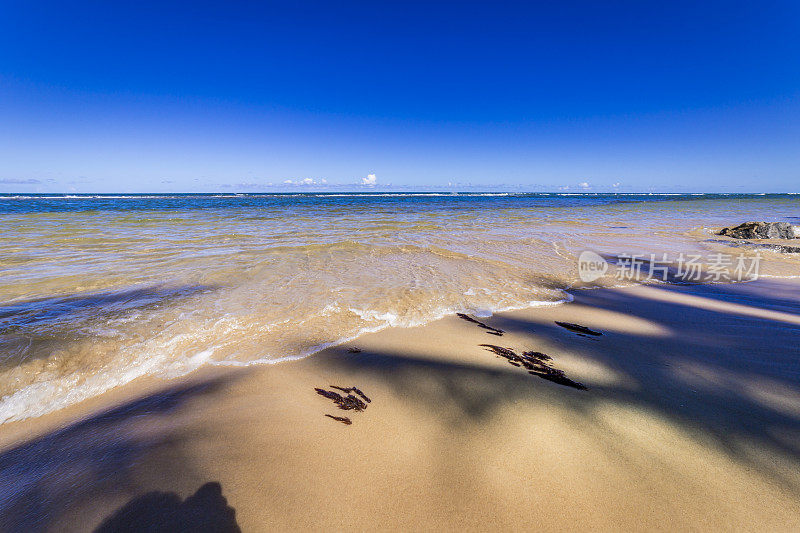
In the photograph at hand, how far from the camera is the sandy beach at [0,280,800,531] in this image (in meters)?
1.62

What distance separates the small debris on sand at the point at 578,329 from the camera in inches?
150

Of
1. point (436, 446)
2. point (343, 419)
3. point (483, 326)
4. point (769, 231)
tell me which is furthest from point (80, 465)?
point (769, 231)

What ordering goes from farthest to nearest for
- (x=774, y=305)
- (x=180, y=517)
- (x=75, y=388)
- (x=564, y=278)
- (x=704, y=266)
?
(x=704, y=266) < (x=564, y=278) < (x=774, y=305) < (x=75, y=388) < (x=180, y=517)

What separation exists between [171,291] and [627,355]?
Result: 652 cm

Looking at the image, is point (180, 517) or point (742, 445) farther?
point (742, 445)

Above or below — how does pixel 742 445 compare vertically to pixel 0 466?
above

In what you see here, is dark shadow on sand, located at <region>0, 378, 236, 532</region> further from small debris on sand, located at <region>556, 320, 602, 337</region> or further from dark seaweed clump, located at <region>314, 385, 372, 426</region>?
small debris on sand, located at <region>556, 320, 602, 337</region>

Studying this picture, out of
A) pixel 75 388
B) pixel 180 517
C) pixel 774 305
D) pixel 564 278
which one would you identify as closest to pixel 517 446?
pixel 180 517

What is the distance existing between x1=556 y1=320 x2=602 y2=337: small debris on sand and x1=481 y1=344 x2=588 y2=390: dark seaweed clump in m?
0.99

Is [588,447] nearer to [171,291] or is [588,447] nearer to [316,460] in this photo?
[316,460]

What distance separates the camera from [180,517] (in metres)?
1.57

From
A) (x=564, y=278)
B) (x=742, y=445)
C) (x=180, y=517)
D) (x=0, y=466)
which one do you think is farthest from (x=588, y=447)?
(x=564, y=278)

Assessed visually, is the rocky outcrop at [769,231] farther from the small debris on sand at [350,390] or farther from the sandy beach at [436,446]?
the small debris on sand at [350,390]

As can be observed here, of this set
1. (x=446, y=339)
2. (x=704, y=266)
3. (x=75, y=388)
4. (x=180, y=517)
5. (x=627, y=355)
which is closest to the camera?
(x=180, y=517)
